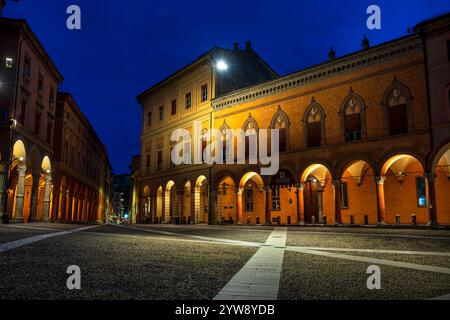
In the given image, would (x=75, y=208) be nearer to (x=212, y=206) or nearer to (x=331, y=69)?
(x=212, y=206)

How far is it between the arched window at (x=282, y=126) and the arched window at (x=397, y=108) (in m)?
6.72

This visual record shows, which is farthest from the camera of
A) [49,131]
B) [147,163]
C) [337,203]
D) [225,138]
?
[147,163]

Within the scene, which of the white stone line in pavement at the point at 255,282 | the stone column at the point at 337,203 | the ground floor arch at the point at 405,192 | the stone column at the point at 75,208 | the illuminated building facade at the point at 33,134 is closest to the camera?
the white stone line in pavement at the point at 255,282

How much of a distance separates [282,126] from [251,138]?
2.67 metres

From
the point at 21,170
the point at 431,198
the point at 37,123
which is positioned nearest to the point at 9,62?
the point at 37,123

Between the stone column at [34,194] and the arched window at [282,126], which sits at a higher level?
the arched window at [282,126]

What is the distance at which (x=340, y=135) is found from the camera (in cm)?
2394

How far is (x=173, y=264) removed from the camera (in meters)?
6.44

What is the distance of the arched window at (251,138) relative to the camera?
2795 cm

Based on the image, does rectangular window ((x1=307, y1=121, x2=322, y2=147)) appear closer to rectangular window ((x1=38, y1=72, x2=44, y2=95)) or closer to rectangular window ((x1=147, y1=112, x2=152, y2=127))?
rectangular window ((x1=38, y1=72, x2=44, y2=95))

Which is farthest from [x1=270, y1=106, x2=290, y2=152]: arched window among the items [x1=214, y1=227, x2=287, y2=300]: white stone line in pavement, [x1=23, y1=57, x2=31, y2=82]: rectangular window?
[x1=214, y1=227, x2=287, y2=300]: white stone line in pavement

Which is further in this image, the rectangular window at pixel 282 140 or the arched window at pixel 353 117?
the rectangular window at pixel 282 140

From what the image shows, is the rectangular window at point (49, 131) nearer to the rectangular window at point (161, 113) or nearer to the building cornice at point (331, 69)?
the rectangular window at point (161, 113)

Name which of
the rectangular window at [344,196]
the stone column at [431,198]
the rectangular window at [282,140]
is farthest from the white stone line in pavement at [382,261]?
the rectangular window at [344,196]
